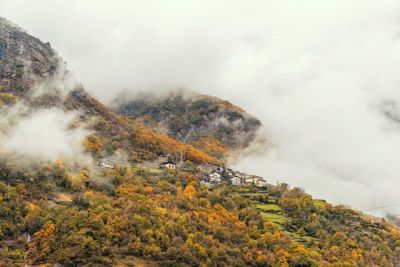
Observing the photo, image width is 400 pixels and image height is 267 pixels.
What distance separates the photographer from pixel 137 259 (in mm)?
140750

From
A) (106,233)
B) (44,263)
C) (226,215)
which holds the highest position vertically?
(226,215)

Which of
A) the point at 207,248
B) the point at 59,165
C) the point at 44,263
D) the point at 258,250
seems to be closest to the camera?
the point at 44,263

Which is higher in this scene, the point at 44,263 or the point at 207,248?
the point at 207,248

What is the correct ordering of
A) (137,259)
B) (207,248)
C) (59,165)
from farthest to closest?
(59,165), (207,248), (137,259)

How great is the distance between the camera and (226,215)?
194750 mm

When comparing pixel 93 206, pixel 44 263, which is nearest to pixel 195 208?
pixel 93 206

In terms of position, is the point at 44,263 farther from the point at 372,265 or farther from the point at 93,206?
the point at 372,265

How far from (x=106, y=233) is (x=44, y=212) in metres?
18.4

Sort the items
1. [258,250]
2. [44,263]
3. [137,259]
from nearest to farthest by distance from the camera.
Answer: [44,263], [137,259], [258,250]

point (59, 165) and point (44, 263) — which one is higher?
point (59, 165)

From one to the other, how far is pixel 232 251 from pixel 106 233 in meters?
39.7

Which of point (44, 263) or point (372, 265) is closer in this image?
point (44, 263)

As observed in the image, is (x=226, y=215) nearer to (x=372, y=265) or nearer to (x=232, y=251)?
(x=232, y=251)

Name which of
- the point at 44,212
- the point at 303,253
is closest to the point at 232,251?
the point at 303,253
